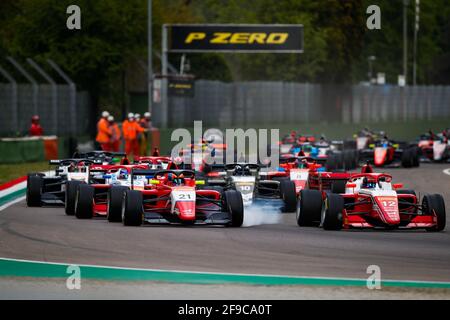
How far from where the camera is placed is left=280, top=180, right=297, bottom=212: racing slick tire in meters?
21.1

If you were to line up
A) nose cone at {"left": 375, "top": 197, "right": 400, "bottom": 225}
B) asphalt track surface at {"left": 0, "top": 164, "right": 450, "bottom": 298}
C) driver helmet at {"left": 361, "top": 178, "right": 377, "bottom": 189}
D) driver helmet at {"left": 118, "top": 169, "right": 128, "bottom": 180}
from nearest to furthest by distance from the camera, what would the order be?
1. asphalt track surface at {"left": 0, "top": 164, "right": 450, "bottom": 298}
2. nose cone at {"left": 375, "top": 197, "right": 400, "bottom": 225}
3. driver helmet at {"left": 361, "top": 178, "right": 377, "bottom": 189}
4. driver helmet at {"left": 118, "top": 169, "right": 128, "bottom": 180}

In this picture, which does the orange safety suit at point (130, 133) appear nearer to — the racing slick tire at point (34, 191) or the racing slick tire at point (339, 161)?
the racing slick tire at point (339, 161)

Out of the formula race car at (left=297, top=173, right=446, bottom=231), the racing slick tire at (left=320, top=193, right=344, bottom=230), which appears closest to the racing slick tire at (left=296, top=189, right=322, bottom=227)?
the formula race car at (left=297, top=173, right=446, bottom=231)

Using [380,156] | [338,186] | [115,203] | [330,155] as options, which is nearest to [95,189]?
[115,203]

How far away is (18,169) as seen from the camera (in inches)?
1284

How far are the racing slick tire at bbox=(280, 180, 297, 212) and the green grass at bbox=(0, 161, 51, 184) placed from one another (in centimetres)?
886

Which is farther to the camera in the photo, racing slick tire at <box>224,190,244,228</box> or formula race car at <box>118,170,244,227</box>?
racing slick tire at <box>224,190,244,228</box>

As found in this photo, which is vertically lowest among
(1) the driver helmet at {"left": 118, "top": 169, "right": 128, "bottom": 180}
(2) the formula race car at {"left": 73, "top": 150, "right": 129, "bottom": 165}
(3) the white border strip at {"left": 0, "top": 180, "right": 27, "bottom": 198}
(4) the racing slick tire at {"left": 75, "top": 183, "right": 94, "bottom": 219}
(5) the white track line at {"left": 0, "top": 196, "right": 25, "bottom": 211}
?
(5) the white track line at {"left": 0, "top": 196, "right": 25, "bottom": 211}

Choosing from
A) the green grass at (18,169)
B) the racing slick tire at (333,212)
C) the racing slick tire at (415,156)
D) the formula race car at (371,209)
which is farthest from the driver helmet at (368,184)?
the racing slick tire at (415,156)

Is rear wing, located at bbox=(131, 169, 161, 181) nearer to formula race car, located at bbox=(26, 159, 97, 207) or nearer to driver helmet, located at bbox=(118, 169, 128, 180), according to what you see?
driver helmet, located at bbox=(118, 169, 128, 180)

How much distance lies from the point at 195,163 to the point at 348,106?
37833 mm

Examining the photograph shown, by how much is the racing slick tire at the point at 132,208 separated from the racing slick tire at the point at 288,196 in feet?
13.1

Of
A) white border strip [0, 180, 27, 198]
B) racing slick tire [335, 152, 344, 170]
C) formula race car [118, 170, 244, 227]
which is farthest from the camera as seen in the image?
racing slick tire [335, 152, 344, 170]
